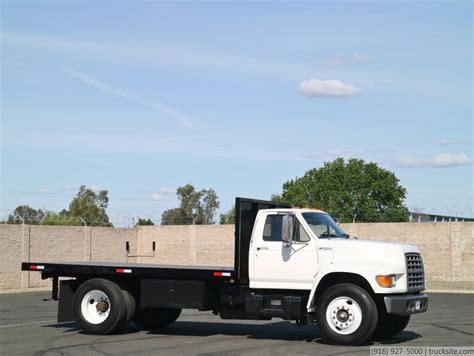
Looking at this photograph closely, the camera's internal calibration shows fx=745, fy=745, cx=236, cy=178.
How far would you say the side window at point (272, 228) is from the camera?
1432cm

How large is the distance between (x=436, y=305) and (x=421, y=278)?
9363 mm

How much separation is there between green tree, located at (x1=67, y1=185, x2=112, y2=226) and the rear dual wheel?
64.5 metres

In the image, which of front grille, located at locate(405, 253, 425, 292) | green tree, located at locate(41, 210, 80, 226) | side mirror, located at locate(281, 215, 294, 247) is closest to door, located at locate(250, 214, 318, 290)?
side mirror, located at locate(281, 215, 294, 247)

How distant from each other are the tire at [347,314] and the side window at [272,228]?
5.12ft

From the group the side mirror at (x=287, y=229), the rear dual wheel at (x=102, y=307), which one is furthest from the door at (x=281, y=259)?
the rear dual wheel at (x=102, y=307)

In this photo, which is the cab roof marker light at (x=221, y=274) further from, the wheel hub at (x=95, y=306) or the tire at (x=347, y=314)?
the wheel hub at (x=95, y=306)

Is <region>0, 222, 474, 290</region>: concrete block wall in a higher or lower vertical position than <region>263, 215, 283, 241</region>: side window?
lower

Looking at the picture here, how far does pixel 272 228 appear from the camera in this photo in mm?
14406

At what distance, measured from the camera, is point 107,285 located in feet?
49.3

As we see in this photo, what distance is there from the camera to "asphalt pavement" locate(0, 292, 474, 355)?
12.8 metres

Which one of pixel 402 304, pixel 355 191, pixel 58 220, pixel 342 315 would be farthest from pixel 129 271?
pixel 355 191

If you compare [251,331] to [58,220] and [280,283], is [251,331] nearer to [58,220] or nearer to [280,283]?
[280,283]

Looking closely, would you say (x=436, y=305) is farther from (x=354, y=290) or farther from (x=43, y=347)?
(x=43, y=347)

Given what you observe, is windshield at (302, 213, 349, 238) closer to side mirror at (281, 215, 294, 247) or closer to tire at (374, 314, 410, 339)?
side mirror at (281, 215, 294, 247)
